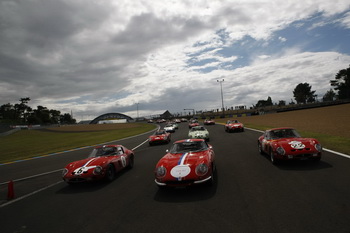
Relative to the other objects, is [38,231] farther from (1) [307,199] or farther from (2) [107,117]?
(2) [107,117]

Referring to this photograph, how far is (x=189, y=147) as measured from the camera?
7.04 meters

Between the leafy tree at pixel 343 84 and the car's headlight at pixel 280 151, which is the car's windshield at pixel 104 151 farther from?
the leafy tree at pixel 343 84

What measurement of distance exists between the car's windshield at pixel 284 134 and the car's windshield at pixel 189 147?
3023 millimetres

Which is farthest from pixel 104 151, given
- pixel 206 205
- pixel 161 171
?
pixel 206 205

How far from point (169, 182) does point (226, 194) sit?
1.35 metres

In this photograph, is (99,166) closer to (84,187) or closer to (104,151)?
(84,187)

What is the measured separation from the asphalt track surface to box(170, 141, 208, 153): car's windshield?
102cm

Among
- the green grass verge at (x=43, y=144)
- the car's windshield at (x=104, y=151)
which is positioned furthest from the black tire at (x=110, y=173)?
the green grass verge at (x=43, y=144)

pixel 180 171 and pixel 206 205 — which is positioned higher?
pixel 180 171

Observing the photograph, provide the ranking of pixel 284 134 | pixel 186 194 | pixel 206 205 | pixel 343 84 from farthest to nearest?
pixel 343 84 < pixel 284 134 < pixel 186 194 < pixel 206 205

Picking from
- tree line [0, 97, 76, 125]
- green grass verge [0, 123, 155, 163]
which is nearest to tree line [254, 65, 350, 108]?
green grass verge [0, 123, 155, 163]

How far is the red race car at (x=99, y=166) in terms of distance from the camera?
255 inches

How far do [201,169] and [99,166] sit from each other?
10.9 ft

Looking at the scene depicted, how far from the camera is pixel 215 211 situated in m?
4.09
